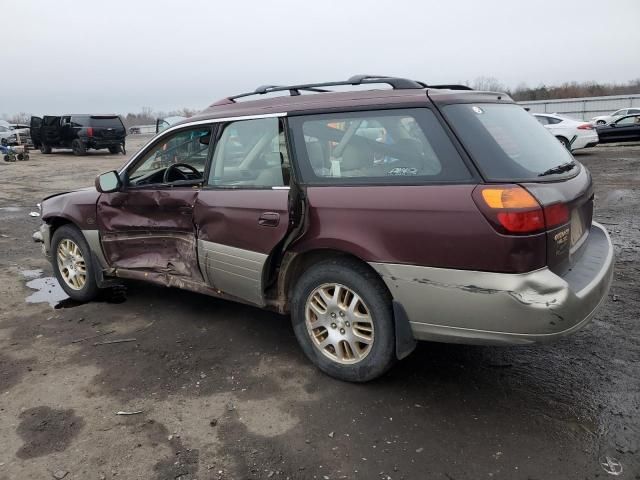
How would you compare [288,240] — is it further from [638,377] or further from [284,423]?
[638,377]

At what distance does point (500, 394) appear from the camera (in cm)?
309

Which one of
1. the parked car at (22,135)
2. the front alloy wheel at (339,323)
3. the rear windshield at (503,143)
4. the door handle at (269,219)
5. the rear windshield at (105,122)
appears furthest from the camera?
the parked car at (22,135)

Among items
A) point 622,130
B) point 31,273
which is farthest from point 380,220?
point 622,130

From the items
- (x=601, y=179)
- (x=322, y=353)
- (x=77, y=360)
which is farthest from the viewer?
(x=601, y=179)

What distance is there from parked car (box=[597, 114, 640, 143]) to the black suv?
2046cm

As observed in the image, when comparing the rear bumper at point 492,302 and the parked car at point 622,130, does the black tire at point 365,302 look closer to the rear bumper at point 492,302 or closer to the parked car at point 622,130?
the rear bumper at point 492,302

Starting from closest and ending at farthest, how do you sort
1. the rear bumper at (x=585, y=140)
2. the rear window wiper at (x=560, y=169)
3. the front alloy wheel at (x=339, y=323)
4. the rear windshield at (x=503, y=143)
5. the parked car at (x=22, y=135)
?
the rear windshield at (x=503, y=143) < the rear window wiper at (x=560, y=169) < the front alloy wheel at (x=339, y=323) < the rear bumper at (x=585, y=140) < the parked car at (x=22, y=135)

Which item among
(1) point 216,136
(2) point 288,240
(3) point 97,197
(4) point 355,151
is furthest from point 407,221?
(3) point 97,197

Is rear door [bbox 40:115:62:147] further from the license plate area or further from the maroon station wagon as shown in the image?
the license plate area

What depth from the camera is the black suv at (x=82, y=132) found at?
2309cm

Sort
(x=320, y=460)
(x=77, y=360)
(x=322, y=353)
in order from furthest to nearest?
(x=77, y=360), (x=322, y=353), (x=320, y=460)

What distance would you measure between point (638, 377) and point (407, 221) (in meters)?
1.80

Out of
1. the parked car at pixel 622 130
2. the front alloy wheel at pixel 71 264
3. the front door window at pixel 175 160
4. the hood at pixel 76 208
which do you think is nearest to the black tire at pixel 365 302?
the front door window at pixel 175 160

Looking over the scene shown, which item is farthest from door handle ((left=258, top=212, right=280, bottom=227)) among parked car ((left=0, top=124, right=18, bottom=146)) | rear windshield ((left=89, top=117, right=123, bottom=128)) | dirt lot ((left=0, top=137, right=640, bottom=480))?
parked car ((left=0, top=124, right=18, bottom=146))
